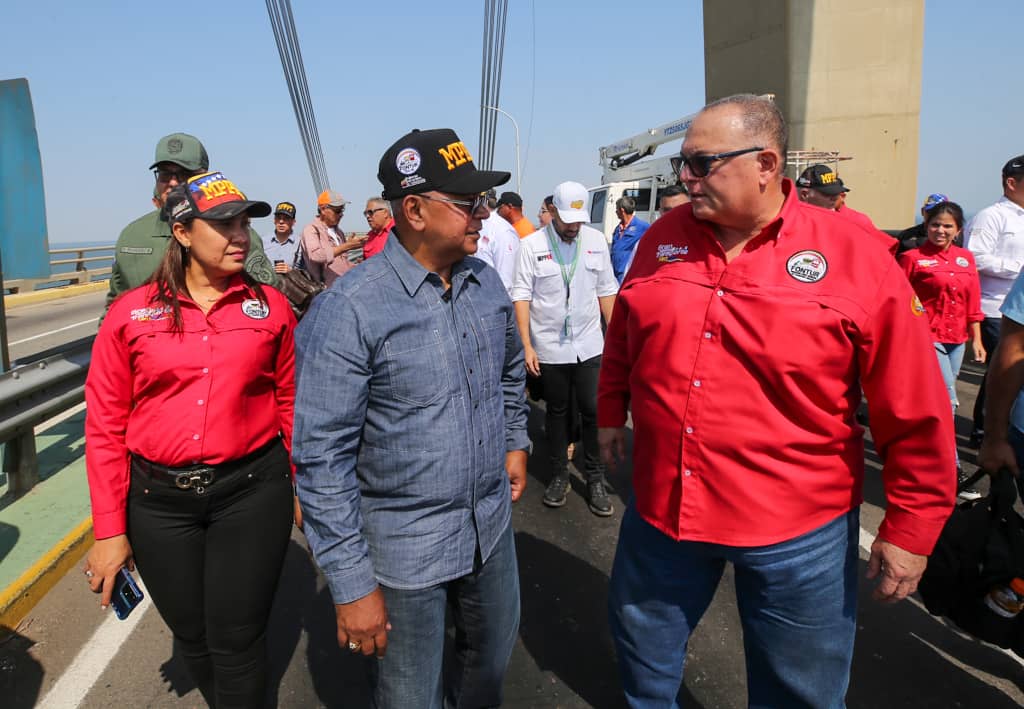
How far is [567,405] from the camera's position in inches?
181

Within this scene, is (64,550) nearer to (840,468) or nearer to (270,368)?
(270,368)

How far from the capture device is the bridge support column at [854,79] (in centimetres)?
1947

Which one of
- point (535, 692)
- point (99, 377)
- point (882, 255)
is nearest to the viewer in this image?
point (882, 255)

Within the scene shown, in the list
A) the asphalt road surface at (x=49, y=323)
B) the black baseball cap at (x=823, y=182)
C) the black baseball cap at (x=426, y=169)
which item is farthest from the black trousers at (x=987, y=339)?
the asphalt road surface at (x=49, y=323)

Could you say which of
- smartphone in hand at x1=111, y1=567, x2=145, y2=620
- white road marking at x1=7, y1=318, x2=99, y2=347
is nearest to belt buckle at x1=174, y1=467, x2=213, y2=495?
smartphone in hand at x1=111, y1=567, x2=145, y2=620

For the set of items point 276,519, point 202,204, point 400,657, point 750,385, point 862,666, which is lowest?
point 862,666

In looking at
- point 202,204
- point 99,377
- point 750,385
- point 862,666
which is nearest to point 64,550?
point 99,377

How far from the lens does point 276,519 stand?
2271 millimetres

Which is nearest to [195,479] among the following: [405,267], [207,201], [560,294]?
[207,201]

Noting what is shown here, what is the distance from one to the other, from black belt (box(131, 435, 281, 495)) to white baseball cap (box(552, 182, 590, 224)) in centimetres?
277

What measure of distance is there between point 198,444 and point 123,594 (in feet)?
1.81

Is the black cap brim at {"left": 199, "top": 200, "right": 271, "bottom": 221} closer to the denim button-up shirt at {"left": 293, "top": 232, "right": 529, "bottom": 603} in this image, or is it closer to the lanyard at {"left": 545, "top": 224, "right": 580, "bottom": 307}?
the denim button-up shirt at {"left": 293, "top": 232, "right": 529, "bottom": 603}

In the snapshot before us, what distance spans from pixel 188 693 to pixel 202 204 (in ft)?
6.66

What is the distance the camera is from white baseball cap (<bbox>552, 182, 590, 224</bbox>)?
4.25 m
